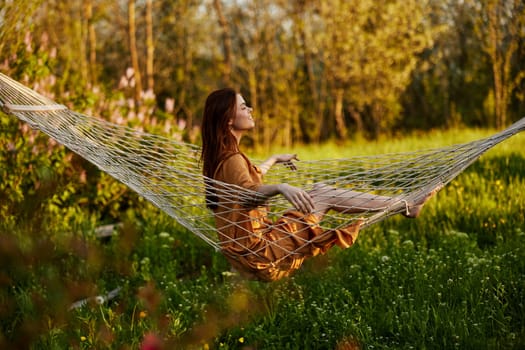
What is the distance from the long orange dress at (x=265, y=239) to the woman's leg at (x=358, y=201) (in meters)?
0.07

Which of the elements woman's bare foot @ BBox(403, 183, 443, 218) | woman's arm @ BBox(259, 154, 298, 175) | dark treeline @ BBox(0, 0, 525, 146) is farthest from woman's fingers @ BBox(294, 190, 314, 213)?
dark treeline @ BBox(0, 0, 525, 146)

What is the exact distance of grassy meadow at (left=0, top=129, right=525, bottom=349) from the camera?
2.23 m

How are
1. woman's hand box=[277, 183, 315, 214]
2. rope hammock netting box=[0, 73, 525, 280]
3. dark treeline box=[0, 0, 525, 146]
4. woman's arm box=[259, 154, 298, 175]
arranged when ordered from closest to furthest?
1. woman's hand box=[277, 183, 315, 214]
2. rope hammock netting box=[0, 73, 525, 280]
3. woman's arm box=[259, 154, 298, 175]
4. dark treeline box=[0, 0, 525, 146]

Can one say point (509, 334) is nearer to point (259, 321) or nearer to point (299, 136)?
Result: point (259, 321)

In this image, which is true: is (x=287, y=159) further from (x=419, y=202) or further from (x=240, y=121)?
(x=419, y=202)

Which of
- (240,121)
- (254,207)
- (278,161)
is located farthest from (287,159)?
(254,207)

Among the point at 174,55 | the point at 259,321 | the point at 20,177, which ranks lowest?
the point at 259,321

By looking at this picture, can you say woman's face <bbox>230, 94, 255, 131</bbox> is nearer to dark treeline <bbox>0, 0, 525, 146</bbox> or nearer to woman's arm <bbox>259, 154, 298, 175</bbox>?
woman's arm <bbox>259, 154, 298, 175</bbox>

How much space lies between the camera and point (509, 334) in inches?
81.7

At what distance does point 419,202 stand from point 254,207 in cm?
59

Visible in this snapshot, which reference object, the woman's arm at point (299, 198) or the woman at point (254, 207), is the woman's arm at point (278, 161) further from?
the woman's arm at point (299, 198)

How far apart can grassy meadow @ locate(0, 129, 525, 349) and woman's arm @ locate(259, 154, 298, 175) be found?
20.5 inches

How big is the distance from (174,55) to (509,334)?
7967 millimetres

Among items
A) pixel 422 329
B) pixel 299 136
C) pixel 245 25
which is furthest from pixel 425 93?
pixel 422 329
